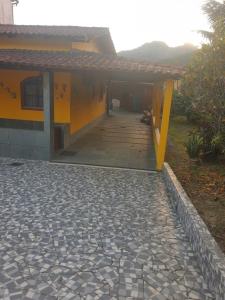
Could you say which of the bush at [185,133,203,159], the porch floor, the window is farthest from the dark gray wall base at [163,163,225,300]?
the window

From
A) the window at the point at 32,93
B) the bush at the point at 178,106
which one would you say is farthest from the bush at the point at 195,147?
the bush at the point at 178,106

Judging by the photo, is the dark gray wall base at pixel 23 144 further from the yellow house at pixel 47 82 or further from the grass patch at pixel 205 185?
the grass patch at pixel 205 185

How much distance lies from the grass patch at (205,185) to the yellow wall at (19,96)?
4734 mm

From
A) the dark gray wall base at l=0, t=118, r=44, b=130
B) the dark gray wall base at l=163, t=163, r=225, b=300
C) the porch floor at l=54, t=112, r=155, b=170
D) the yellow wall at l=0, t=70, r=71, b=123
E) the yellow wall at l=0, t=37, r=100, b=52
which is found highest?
the yellow wall at l=0, t=37, r=100, b=52

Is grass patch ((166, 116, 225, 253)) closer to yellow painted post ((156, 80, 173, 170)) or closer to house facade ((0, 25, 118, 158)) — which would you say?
yellow painted post ((156, 80, 173, 170))

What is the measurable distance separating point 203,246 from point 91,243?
6.31ft

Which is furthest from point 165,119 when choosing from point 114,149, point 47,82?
point 47,82

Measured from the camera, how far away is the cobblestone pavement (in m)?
3.83

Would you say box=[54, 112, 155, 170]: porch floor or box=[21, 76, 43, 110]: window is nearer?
box=[54, 112, 155, 170]: porch floor

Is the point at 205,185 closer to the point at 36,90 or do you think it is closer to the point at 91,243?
the point at 91,243

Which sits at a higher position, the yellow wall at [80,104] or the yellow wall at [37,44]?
the yellow wall at [37,44]

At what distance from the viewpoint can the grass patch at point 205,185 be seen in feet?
17.6

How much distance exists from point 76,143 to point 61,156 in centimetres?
249

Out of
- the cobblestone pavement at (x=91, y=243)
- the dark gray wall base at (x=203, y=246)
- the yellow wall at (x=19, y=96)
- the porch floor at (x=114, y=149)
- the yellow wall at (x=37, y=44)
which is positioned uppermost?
the yellow wall at (x=37, y=44)
